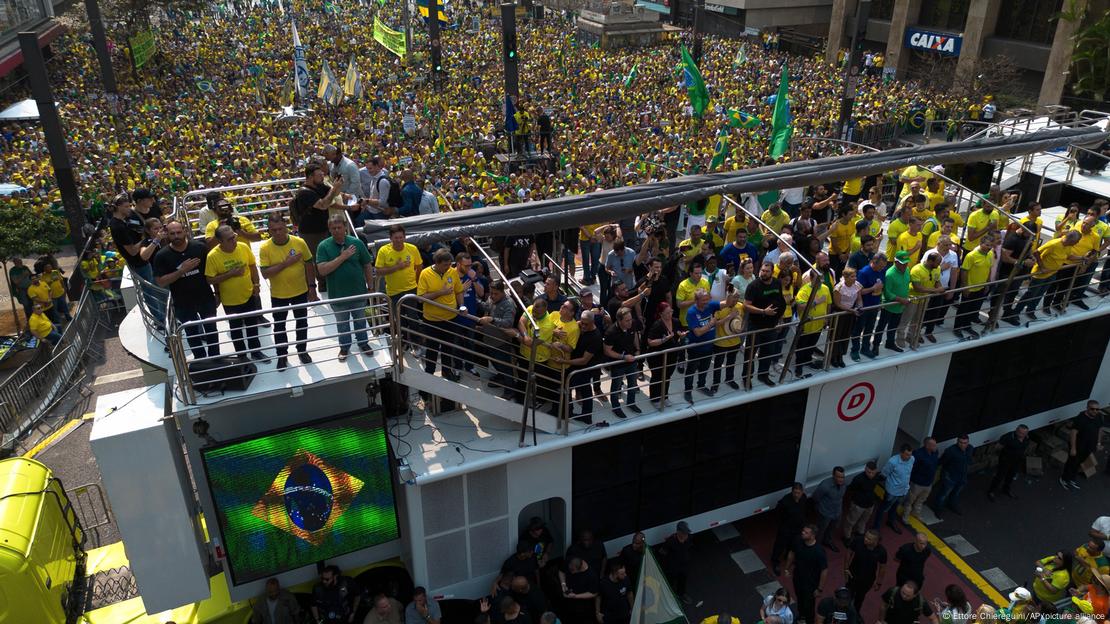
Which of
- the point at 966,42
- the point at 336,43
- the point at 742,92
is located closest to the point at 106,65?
the point at 336,43

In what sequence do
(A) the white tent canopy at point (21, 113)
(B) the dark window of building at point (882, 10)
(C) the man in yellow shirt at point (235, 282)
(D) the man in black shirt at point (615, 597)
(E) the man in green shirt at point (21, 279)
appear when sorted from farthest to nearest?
(B) the dark window of building at point (882, 10)
(A) the white tent canopy at point (21, 113)
(E) the man in green shirt at point (21, 279)
(D) the man in black shirt at point (615, 597)
(C) the man in yellow shirt at point (235, 282)

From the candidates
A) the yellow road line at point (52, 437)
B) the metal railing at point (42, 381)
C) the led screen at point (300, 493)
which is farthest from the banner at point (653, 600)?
the metal railing at point (42, 381)

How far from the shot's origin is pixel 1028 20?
Answer: 118 feet

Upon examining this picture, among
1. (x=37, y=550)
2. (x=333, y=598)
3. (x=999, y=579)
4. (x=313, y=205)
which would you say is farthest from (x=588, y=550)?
(x=37, y=550)

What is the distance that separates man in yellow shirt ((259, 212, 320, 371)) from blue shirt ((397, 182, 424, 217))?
303cm

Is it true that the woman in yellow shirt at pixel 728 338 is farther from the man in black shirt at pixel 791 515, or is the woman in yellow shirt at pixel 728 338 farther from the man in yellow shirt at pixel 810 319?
the man in black shirt at pixel 791 515

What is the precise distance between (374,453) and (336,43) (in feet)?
120

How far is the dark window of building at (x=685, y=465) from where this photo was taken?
895cm

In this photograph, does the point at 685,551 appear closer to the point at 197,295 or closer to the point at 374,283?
the point at 374,283

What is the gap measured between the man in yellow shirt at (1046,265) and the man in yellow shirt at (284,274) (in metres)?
Result: 9.40

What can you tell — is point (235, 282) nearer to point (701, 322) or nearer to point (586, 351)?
point (586, 351)

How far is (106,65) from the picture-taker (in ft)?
97.6

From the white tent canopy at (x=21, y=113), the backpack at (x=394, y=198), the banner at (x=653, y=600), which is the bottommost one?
the banner at (x=653, y=600)

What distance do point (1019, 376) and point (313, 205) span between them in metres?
10.2
